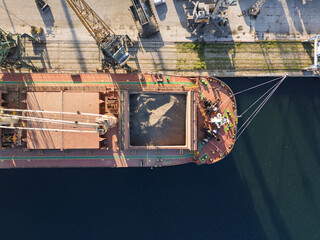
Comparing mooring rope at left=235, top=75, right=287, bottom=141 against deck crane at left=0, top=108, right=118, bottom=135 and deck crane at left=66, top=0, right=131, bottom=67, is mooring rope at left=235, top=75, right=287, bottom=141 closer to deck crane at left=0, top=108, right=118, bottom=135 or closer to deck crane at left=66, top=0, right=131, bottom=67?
deck crane at left=0, top=108, right=118, bottom=135

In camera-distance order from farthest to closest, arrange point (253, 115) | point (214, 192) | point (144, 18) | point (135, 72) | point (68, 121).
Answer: point (214, 192) → point (253, 115) → point (135, 72) → point (144, 18) → point (68, 121)

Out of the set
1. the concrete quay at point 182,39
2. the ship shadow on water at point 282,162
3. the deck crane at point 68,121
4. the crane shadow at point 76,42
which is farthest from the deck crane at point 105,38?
the ship shadow on water at point 282,162

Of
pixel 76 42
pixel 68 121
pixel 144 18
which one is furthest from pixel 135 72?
pixel 68 121

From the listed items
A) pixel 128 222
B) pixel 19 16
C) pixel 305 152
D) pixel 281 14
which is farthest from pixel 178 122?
pixel 19 16

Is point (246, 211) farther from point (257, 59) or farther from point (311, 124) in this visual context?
point (257, 59)

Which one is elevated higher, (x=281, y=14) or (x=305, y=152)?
(x=281, y=14)

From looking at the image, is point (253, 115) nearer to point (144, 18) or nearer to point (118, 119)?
point (118, 119)
